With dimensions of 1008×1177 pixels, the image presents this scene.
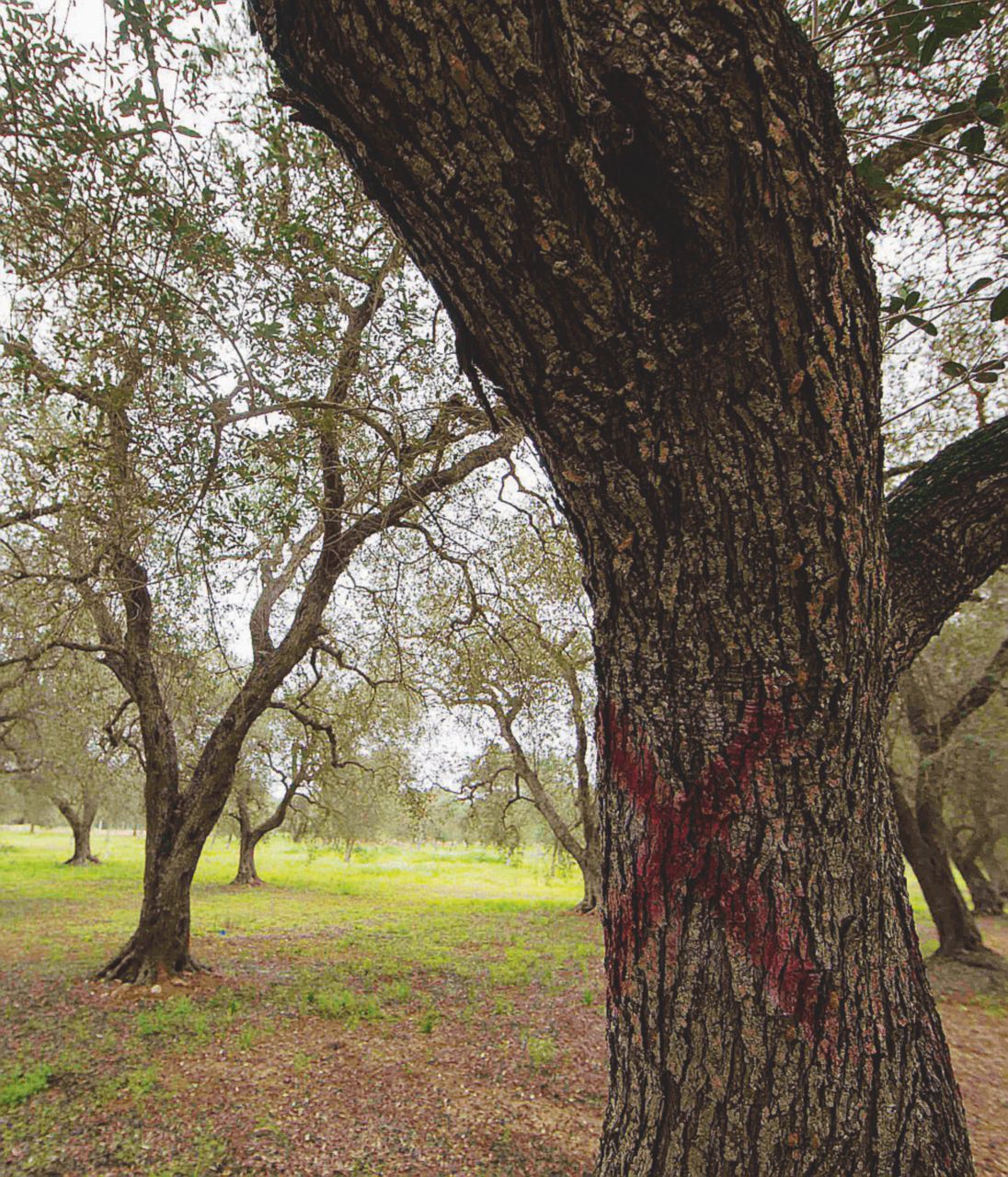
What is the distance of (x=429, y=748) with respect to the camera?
1697 cm

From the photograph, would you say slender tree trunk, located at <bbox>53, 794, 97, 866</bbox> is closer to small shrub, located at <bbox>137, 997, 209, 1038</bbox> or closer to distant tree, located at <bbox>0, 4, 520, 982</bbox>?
small shrub, located at <bbox>137, 997, 209, 1038</bbox>

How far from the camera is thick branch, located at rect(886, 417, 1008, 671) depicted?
6.93 ft

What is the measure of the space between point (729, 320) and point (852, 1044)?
1.64 metres

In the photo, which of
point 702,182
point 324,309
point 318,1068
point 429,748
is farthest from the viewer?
point 429,748

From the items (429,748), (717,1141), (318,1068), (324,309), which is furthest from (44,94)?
(429,748)

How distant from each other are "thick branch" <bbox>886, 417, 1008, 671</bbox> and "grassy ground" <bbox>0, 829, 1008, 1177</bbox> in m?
4.21

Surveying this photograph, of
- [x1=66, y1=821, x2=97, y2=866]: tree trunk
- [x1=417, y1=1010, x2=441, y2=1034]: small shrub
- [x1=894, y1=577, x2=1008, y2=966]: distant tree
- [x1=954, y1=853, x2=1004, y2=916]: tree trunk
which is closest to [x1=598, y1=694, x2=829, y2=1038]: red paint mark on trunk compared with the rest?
[x1=417, y1=1010, x2=441, y2=1034]: small shrub

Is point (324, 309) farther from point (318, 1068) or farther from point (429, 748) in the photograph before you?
point (429, 748)

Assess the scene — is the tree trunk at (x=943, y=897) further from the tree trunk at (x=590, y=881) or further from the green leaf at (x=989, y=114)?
the green leaf at (x=989, y=114)

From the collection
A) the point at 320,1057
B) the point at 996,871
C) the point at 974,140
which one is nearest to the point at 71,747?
the point at 320,1057

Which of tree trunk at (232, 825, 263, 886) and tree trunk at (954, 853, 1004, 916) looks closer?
tree trunk at (954, 853, 1004, 916)

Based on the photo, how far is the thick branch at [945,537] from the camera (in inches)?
83.2

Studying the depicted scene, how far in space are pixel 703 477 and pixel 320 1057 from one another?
6.75 meters

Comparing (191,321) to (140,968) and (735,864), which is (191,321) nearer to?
(735,864)
